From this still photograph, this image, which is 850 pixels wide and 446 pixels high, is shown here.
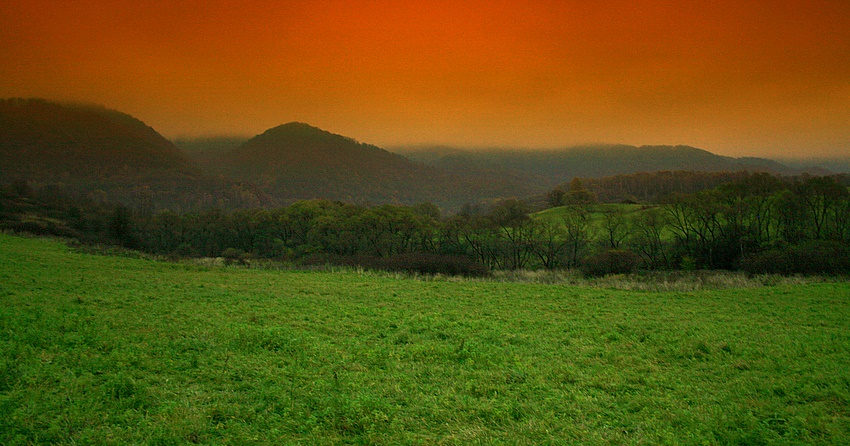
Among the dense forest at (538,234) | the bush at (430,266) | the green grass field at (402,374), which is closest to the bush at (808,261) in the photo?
the dense forest at (538,234)

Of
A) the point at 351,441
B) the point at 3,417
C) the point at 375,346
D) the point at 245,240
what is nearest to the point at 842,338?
the point at 375,346

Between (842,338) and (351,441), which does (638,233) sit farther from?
(351,441)

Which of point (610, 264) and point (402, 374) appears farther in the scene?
point (610, 264)

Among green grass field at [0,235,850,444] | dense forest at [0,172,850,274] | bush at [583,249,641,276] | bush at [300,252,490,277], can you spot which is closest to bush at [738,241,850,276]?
dense forest at [0,172,850,274]

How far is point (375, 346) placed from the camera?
10.4 meters

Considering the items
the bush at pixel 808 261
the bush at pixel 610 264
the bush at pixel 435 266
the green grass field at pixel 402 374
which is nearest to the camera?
the green grass field at pixel 402 374

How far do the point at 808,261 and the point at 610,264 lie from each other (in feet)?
55.9

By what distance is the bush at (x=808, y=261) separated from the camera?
3453 centimetres

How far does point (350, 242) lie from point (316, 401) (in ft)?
198

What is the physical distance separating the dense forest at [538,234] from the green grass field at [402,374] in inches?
1150

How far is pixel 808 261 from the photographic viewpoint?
35.8m

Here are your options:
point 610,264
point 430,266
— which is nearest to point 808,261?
point 610,264

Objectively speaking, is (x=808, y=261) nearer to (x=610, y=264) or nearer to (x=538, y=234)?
(x=610, y=264)

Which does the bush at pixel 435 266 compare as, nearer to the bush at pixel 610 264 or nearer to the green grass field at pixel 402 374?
the bush at pixel 610 264
